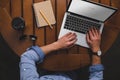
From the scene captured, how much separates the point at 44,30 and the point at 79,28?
0.17 m

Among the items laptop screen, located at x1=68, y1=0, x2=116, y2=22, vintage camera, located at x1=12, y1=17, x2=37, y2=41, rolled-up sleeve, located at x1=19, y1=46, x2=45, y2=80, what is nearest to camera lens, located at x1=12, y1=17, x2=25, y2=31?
vintage camera, located at x1=12, y1=17, x2=37, y2=41

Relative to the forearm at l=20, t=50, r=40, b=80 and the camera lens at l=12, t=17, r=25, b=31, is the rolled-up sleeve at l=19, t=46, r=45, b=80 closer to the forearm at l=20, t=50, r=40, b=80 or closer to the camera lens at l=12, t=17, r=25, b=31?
the forearm at l=20, t=50, r=40, b=80

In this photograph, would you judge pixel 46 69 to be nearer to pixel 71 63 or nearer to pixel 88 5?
pixel 71 63

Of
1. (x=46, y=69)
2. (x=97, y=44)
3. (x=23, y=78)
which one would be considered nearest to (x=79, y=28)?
(x=97, y=44)

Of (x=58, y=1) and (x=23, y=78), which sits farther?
(x=58, y=1)

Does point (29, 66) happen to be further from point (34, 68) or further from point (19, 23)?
point (19, 23)

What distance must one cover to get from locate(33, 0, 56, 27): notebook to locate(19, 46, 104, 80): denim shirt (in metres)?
0.13

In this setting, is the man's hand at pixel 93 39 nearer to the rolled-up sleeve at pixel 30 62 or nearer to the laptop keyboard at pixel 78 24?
the laptop keyboard at pixel 78 24

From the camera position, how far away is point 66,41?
1502 millimetres

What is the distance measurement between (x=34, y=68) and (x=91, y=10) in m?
0.38

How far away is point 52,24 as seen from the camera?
5.00 feet

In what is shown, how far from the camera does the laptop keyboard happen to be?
1512 mm

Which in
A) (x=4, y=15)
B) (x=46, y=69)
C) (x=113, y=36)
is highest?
(x=4, y=15)

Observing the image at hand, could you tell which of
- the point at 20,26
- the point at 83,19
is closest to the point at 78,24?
the point at 83,19
